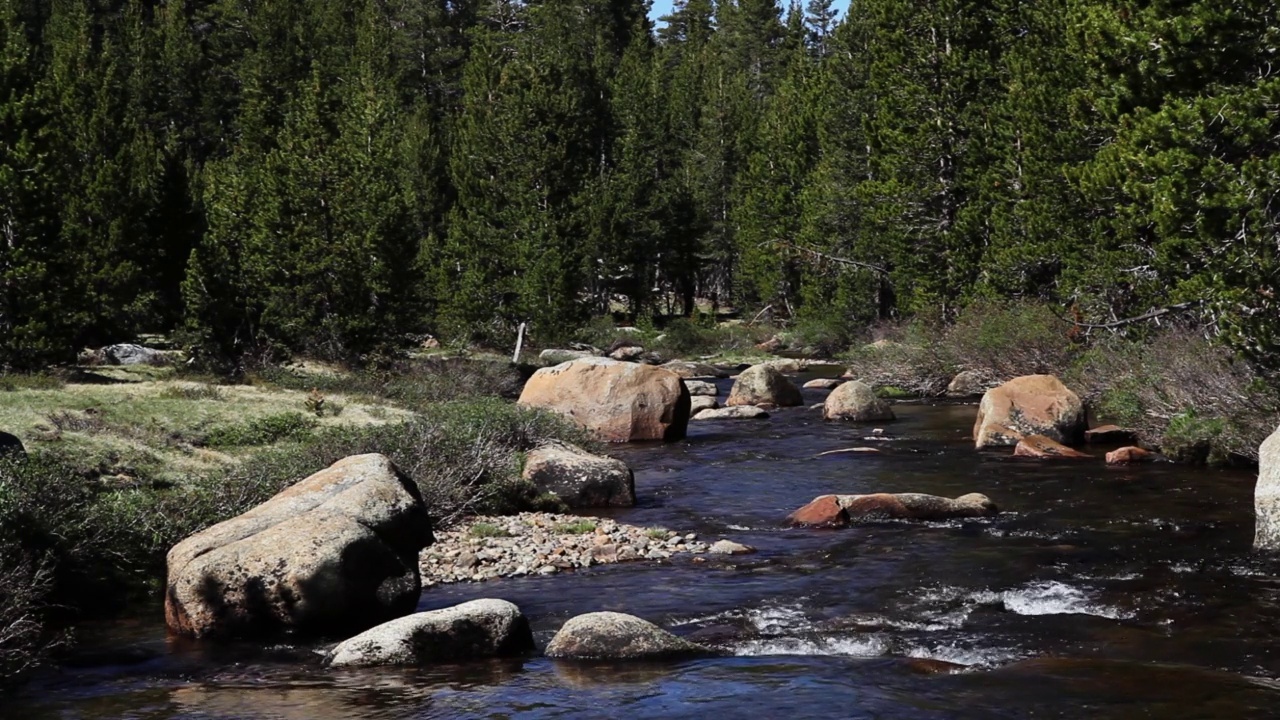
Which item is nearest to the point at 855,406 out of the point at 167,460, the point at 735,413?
the point at 735,413

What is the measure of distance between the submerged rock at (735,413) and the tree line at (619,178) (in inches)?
329

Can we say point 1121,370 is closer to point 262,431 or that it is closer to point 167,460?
point 262,431

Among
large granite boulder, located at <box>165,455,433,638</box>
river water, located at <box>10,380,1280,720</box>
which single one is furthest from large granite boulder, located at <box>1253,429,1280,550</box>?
large granite boulder, located at <box>165,455,433,638</box>

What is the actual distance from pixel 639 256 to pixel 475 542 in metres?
50.0

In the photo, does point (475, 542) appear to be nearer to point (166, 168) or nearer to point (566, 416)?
point (566, 416)

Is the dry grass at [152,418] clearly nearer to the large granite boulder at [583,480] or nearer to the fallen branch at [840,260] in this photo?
the large granite boulder at [583,480]

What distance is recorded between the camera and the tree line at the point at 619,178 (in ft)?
64.6

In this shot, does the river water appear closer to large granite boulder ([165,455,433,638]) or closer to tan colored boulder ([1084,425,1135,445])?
large granite boulder ([165,455,433,638])

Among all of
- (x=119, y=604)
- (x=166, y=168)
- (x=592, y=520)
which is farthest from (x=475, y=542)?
(x=166, y=168)

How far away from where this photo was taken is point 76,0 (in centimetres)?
7319

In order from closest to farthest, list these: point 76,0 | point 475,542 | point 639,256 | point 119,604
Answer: point 119,604, point 475,542, point 639,256, point 76,0

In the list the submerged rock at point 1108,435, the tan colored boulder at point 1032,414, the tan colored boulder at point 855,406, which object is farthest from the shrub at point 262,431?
the submerged rock at point 1108,435

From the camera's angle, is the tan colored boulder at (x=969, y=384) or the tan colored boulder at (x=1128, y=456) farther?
the tan colored boulder at (x=969, y=384)

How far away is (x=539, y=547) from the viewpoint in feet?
53.3
